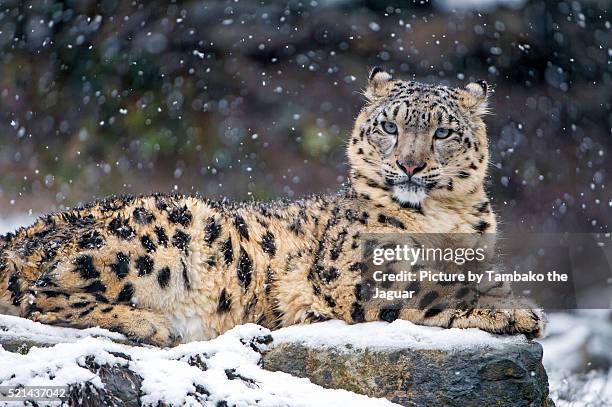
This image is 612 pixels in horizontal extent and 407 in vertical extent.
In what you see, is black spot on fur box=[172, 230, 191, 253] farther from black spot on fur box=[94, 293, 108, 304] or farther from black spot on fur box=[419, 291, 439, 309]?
black spot on fur box=[419, 291, 439, 309]

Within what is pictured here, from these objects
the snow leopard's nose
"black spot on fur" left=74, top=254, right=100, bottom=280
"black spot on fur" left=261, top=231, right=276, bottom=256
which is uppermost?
the snow leopard's nose

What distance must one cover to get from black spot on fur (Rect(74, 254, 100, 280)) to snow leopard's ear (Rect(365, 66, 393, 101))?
2.60 metres

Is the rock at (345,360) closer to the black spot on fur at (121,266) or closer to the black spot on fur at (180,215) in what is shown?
the black spot on fur at (121,266)

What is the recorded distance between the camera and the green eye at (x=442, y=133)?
7461mm

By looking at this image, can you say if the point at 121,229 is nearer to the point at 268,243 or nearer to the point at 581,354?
the point at 268,243

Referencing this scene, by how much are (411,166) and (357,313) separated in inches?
43.8

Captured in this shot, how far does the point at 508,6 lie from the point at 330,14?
8.34ft

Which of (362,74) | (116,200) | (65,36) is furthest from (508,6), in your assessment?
(116,200)

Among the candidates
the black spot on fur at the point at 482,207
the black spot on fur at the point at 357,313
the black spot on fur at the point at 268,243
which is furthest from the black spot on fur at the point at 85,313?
the black spot on fur at the point at 482,207

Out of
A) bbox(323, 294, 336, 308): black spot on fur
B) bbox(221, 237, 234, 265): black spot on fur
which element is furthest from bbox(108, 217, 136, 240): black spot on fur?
bbox(323, 294, 336, 308): black spot on fur

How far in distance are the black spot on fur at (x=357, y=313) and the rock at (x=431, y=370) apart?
1.76 ft

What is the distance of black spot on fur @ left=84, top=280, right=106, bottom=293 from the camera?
6836mm

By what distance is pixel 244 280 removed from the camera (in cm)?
723

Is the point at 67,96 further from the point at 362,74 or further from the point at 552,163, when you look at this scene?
the point at 552,163
